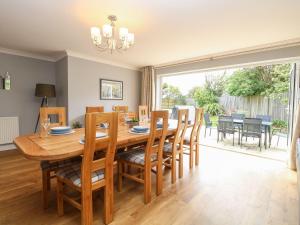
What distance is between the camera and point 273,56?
319cm

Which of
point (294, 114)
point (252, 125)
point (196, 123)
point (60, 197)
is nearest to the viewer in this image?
point (60, 197)

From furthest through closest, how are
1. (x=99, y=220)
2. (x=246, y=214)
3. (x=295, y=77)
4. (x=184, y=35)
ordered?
1. (x=295, y=77)
2. (x=184, y=35)
3. (x=246, y=214)
4. (x=99, y=220)

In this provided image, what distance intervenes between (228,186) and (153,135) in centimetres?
134

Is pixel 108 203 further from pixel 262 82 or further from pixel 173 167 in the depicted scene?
pixel 262 82

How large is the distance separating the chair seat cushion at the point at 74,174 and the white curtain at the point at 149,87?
11.8 ft

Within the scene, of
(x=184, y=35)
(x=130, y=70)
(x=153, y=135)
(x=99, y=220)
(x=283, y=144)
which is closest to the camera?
(x=99, y=220)

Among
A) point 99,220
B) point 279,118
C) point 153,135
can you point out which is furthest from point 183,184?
point 279,118

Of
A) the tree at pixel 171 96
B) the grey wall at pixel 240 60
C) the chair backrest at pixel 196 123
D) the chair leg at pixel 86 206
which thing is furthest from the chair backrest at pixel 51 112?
the tree at pixel 171 96

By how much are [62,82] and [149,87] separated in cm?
233

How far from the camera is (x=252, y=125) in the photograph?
3.93 meters

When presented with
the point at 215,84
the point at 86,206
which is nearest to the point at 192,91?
the point at 215,84

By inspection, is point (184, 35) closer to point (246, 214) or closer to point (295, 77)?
point (295, 77)

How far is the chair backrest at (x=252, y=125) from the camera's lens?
12.5 feet

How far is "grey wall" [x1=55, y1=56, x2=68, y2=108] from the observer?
149 inches
